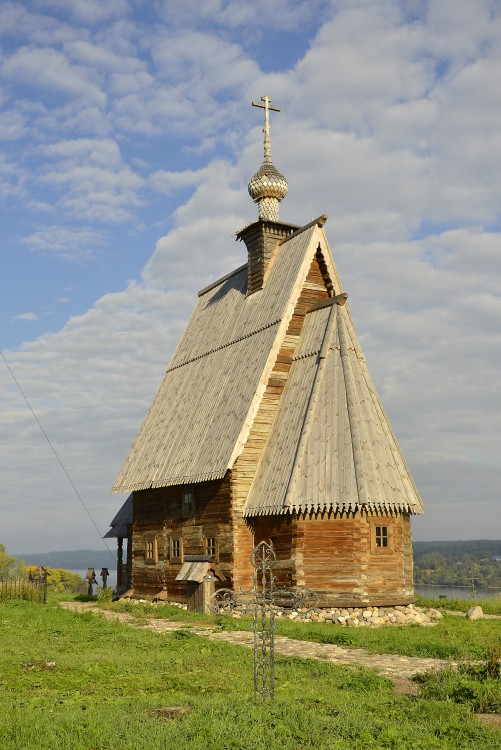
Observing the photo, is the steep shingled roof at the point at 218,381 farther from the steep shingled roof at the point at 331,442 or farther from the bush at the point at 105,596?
the bush at the point at 105,596

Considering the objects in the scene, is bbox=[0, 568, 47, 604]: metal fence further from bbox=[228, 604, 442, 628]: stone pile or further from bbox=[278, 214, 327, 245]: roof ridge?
bbox=[278, 214, 327, 245]: roof ridge

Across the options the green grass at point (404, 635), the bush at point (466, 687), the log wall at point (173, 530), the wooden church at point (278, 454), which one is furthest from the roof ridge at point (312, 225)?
the bush at point (466, 687)

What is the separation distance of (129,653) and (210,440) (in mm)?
11411

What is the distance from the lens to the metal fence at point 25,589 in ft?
94.4

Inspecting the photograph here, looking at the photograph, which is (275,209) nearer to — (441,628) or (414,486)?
(414,486)

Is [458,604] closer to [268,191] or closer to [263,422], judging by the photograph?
[263,422]

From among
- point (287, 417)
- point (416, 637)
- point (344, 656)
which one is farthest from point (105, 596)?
point (344, 656)

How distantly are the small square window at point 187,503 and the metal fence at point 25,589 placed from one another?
590 cm

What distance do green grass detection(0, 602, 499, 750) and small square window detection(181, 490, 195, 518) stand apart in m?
11.1

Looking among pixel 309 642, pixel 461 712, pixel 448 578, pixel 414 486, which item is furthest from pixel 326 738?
pixel 448 578

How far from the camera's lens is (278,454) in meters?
24.2

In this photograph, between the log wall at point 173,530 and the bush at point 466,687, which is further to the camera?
the log wall at point 173,530

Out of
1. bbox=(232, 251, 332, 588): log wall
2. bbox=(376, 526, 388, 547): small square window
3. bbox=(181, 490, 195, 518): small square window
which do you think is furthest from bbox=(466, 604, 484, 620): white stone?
bbox=(181, 490, 195, 518): small square window

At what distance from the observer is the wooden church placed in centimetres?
2231
